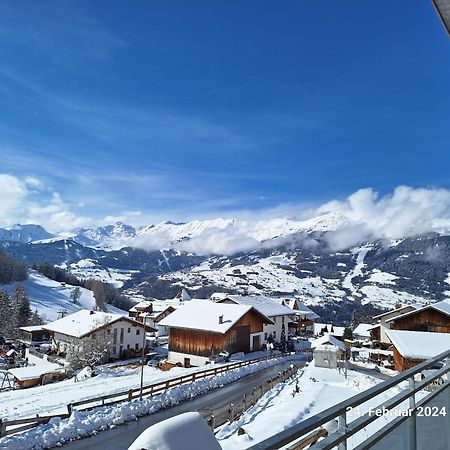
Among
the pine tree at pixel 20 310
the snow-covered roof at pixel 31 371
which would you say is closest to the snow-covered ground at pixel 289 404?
the snow-covered roof at pixel 31 371

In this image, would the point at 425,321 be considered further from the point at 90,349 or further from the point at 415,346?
the point at 90,349

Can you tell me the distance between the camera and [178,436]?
7.00 feet

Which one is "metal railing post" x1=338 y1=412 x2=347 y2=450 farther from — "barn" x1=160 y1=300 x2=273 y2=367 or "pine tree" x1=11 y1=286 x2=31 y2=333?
"pine tree" x1=11 y1=286 x2=31 y2=333

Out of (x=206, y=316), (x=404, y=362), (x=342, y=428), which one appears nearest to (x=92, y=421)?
(x=342, y=428)

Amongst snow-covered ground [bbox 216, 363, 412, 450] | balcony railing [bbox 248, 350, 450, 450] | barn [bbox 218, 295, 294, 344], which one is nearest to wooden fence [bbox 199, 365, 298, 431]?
snow-covered ground [bbox 216, 363, 412, 450]

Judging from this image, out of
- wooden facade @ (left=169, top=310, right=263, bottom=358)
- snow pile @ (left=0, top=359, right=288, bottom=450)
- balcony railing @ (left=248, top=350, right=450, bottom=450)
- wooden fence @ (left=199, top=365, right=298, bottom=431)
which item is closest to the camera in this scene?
balcony railing @ (left=248, top=350, right=450, bottom=450)

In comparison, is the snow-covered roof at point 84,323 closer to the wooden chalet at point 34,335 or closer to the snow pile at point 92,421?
the wooden chalet at point 34,335

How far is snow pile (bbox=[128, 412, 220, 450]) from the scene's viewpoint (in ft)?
6.73

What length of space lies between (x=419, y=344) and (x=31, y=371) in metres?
38.3

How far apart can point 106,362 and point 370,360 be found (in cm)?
3024

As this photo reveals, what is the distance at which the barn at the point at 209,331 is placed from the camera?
41.7m

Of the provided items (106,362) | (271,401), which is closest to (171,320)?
(106,362)

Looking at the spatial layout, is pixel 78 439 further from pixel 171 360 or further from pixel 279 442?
pixel 171 360

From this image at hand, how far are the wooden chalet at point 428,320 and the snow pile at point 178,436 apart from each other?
4134 cm
